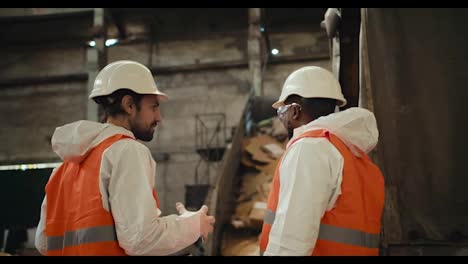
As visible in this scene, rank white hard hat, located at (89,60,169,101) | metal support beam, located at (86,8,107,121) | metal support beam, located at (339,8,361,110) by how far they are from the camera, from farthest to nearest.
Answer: metal support beam, located at (86,8,107,121), metal support beam, located at (339,8,361,110), white hard hat, located at (89,60,169,101)

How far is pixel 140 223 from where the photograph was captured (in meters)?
2.03

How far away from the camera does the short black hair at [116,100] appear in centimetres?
250

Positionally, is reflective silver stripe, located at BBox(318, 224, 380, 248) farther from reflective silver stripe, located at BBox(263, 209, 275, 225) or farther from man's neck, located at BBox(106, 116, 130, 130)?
man's neck, located at BBox(106, 116, 130, 130)

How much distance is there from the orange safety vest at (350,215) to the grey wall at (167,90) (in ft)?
34.3

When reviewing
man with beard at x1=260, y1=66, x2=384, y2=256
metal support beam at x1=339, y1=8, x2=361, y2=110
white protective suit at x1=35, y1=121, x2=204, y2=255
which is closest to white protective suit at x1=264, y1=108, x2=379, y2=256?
man with beard at x1=260, y1=66, x2=384, y2=256

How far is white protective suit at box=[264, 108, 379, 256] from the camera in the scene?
198 centimetres

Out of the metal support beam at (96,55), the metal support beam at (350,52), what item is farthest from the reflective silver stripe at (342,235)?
the metal support beam at (96,55)

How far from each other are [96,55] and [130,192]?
10.4 metres

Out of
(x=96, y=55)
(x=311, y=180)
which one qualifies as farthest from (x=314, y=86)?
(x=96, y=55)

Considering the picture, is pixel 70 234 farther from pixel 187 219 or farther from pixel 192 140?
pixel 192 140

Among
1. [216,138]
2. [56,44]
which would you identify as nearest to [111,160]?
[216,138]

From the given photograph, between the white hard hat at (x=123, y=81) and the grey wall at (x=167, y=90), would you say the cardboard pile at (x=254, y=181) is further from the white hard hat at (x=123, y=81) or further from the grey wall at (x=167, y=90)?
the white hard hat at (x=123, y=81)

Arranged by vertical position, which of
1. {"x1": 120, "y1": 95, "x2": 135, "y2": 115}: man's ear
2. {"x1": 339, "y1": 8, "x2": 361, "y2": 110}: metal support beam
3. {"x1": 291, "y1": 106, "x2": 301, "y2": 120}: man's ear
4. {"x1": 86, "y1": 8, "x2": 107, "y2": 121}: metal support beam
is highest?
{"x1": 86, "y1": 8, "x2": 107, "y2": 121}: metal support beam

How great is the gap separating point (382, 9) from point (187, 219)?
173 cm
